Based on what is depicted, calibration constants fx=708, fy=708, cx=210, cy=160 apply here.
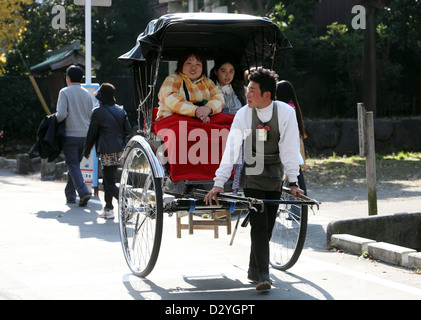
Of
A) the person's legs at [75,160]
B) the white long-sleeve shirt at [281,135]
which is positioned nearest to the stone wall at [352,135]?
the person's legs at [75,160]

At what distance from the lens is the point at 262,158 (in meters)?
5.64

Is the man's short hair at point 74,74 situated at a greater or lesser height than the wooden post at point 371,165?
greater

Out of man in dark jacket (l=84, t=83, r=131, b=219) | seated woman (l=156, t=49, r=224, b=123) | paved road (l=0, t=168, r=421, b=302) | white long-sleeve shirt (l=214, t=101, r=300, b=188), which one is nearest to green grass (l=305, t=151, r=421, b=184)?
paved road (l=0, t=168, r=421, b=302)

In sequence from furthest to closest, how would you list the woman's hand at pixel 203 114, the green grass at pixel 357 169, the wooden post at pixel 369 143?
1. the green grass at pixel 357 169
2. the wooden post at pixel 369 143
3. the woman's hand at pixel 203 114

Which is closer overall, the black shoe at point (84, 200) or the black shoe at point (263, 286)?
the black shoe at point (263, 286)

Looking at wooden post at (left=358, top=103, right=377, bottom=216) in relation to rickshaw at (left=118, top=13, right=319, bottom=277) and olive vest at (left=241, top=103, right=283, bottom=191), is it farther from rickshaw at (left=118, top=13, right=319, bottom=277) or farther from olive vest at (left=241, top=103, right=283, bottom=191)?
olive vest at (left=241, top=103, right=283, bottom=191)

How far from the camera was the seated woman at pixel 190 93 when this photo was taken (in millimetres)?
Result: 6375

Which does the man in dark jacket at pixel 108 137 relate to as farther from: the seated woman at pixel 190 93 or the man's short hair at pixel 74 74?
the seated woman at pixel 190 93

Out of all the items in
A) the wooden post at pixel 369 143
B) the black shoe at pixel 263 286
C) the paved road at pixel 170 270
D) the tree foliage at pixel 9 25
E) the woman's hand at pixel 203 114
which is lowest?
the paved road at pixel 170 270

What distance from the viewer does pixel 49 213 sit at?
33.3 ft

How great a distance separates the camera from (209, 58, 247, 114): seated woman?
23.6ft

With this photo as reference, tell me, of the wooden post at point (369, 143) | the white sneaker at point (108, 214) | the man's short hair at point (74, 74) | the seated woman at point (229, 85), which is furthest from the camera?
the man's short hair at point (74, 74)

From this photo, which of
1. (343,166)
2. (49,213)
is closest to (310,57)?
(343,166)
